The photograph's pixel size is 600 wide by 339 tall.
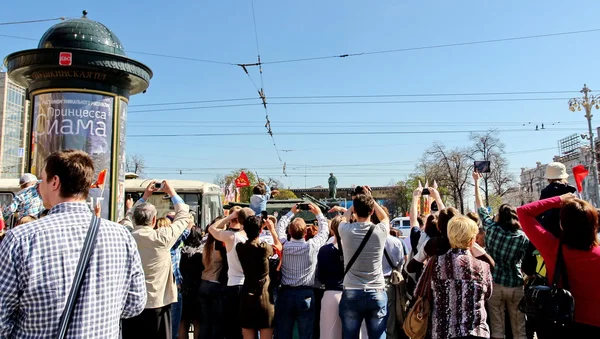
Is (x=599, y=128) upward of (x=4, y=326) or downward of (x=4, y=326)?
upward

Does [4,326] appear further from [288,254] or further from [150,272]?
[288,254]

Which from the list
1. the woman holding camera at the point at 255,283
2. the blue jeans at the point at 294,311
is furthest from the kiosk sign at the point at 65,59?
the blue jeans at the point at 294,311

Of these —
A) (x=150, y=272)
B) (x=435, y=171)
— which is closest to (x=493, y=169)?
(x=435, y=171)

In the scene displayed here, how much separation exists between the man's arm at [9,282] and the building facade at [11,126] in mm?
57335

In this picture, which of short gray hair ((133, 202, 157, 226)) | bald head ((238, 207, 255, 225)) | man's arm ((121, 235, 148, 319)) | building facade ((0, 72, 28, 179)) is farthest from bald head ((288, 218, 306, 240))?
building facade ((0, 72, 28, 179))

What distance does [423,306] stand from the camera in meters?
4.11

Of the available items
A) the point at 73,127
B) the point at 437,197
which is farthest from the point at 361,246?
the point at 73,127

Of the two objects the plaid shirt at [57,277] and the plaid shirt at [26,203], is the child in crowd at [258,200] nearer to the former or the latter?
the plaid shirt at [26,203]

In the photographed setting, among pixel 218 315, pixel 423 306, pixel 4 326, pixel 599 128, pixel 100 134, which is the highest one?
pixel 599 128

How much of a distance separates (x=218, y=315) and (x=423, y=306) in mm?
3011

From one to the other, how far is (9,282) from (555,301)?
11.1 feet

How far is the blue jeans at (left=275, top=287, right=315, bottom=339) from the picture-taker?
5656mm

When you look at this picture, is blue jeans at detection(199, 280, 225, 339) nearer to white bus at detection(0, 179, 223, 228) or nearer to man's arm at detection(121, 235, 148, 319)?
man's arm at detection(121, 235, 148, 319)

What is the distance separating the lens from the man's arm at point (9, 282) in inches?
84.4
